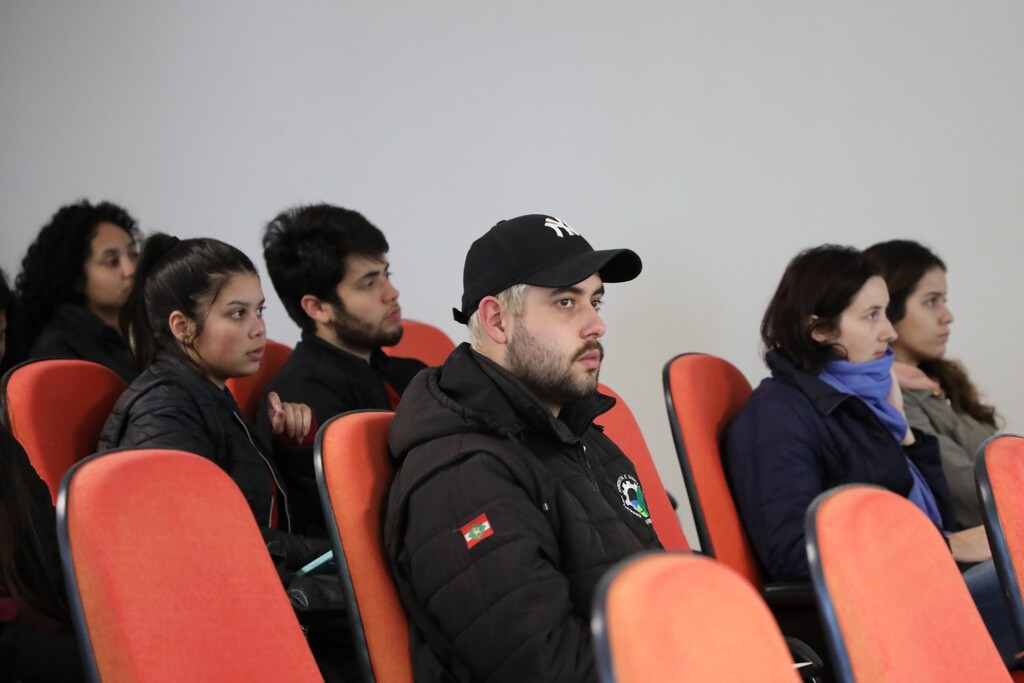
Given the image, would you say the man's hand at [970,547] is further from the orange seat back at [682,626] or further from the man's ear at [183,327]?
the orange seat back at [682,626]

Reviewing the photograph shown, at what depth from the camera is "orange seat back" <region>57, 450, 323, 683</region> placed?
118 centimetres

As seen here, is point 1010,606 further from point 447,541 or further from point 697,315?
point 697,315

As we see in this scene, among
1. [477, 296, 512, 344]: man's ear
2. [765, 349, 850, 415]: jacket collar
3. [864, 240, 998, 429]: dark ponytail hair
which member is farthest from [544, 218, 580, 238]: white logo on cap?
[864, 240, 998, 429]: dark ponytail hair

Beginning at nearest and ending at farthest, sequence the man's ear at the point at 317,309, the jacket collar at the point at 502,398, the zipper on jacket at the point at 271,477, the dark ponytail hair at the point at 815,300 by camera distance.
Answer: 1. the jacket collar at the point at 502,398
2. the zipper on jacket at the point at 271,477
3. the dark ponytail hair at the point at 815,300
4. the man's ear at the point at 317,309

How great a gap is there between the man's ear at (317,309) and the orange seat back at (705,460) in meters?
0.91

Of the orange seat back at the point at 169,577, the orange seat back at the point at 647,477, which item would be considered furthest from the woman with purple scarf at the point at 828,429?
the orange seat back at the point at 169,577

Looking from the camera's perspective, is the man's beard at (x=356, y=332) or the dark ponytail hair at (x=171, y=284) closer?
the dark ponytail hair at (x=171, y=284)

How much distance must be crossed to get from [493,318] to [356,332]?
3.64ft

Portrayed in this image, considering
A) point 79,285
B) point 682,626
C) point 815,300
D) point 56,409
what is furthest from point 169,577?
point 79,285

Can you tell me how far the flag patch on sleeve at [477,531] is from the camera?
152 centimetres

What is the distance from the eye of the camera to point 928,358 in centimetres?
323

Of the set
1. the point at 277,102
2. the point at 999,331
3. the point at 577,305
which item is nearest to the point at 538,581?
the point at 577,305

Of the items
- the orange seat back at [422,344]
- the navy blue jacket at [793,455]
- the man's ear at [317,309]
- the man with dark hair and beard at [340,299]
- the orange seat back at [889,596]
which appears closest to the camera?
the orange seat back at [889,596]

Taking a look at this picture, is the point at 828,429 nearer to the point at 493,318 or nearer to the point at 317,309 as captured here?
the point at 493,318
